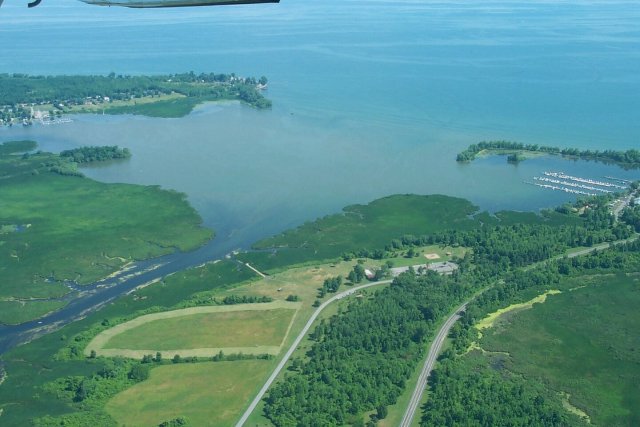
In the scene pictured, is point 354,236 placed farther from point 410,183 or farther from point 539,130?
point 539,130

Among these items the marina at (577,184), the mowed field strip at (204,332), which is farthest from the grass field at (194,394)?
the marina at (577,184)

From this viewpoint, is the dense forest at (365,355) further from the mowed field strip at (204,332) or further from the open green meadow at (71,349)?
the open green meadow at (71,349)

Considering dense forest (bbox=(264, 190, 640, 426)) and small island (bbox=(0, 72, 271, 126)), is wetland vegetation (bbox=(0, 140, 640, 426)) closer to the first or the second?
dense forest (bbox=(264, 190, 640, 426))

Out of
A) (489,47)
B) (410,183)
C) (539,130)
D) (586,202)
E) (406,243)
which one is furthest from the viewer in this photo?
(489,47)

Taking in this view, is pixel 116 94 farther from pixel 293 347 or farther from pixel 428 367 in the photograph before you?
pixel 428 367

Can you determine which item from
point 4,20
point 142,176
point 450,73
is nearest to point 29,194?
point 142,176

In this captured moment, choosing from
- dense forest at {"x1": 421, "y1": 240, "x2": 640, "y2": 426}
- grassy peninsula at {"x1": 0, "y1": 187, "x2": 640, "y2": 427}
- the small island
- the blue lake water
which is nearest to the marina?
the blue lake water
